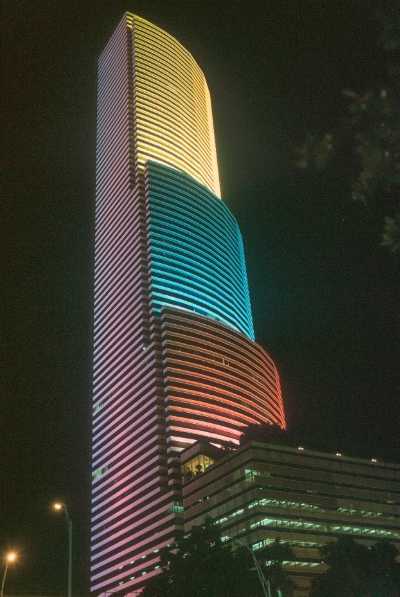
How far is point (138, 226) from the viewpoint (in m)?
189

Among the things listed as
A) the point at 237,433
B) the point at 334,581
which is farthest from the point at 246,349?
the point at 334,581

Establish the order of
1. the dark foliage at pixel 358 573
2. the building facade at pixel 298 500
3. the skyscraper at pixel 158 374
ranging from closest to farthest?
1. the dark foliage at pixel 358 573
2. the building facade at pixel 298 500
3. the skyscraper at pixel 158 374

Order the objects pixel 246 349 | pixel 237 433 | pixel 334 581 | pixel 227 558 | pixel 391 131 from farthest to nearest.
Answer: pixel 246 349
pixel 237 433
pixel 334 581
pixel 227 558
pixel 391 131

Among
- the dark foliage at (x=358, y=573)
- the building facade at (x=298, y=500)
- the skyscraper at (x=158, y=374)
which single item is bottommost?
the dark foliage at (x=358, y=573)

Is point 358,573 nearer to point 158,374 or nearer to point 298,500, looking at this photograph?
point 298,500

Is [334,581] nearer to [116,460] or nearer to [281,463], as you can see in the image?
[281,463]

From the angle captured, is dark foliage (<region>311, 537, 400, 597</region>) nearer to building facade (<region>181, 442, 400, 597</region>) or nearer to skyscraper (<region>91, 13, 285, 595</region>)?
building facade (<region>181, 442, 400, 597</region>)

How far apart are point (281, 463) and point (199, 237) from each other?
91.6 metres

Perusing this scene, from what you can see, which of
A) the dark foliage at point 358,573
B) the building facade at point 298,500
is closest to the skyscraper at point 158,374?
the building facade at point 298,500

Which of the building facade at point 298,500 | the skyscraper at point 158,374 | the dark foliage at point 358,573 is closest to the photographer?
the dark foliage at point 358,573

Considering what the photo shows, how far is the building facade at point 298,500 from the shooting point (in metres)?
113

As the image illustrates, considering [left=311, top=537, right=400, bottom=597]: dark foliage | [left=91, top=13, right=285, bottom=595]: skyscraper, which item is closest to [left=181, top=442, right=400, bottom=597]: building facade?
→ [left=91, top=13, right=285, bottom=595]: skyscraper

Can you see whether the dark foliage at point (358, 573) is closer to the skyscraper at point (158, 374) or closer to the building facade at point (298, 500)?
the building facade at point (298, 500)

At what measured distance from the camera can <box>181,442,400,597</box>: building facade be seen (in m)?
113
